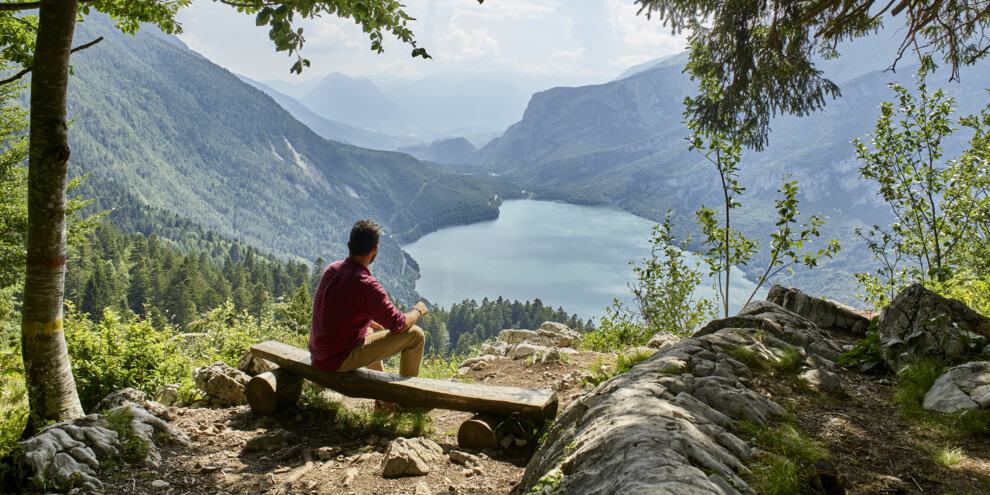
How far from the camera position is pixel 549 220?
7018 inches

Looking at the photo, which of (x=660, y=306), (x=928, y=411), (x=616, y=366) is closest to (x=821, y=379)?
(x=928, y=411)

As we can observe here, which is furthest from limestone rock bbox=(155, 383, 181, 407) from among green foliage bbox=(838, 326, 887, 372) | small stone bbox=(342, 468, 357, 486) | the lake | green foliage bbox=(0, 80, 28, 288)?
the lake

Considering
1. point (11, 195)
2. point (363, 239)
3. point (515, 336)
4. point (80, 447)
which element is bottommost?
point (515, 336)

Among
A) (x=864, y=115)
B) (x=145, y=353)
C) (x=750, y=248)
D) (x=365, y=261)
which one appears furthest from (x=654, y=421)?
(x=864, y=115)

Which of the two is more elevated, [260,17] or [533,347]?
[260,17]

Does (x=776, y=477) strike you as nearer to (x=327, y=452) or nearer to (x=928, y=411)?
(x=928, y=411)

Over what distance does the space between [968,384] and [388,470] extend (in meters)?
3.75

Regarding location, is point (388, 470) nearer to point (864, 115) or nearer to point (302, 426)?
point (302, 426)

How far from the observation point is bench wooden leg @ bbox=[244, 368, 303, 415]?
4.46 m

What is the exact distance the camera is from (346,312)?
418cm

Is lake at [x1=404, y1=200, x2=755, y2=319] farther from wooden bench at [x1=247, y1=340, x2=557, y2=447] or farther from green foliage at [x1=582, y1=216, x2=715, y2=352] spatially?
wooden bench at [x1=247, y1=340, x2=557, y2=447]

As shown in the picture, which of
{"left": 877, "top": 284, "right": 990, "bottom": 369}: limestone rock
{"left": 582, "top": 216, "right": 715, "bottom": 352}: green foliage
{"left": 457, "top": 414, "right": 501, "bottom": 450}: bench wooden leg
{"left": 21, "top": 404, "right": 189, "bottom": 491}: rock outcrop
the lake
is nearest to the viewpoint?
{"left": 21, "top": 404, "right": 189, "bottom": 491}: rock outcrop

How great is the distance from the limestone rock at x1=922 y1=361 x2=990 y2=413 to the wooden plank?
248 centimetres

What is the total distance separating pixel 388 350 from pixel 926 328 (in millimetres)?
4350
